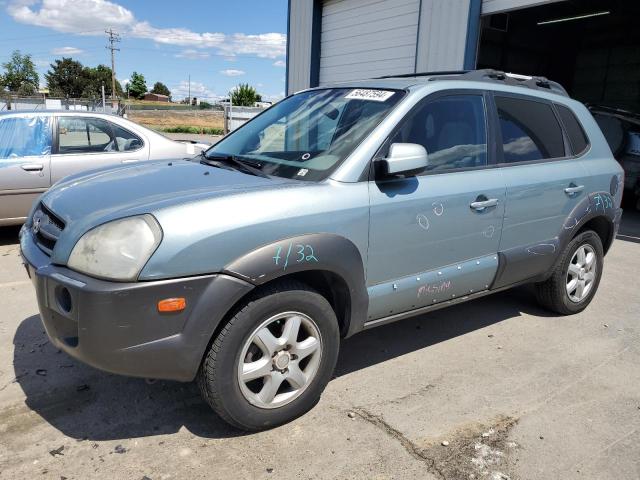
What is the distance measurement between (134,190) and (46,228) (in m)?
0.49

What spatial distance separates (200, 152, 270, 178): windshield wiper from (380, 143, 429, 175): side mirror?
26.3 inches

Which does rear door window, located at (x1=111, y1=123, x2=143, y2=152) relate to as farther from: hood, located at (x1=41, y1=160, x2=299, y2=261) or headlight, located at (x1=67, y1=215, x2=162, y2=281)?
headlight, located at (x1=67, y1=215, x2=162, y2=281)

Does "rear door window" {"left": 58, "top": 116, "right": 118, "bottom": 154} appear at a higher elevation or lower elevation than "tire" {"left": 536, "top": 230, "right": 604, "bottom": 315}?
higher

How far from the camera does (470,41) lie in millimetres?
8773

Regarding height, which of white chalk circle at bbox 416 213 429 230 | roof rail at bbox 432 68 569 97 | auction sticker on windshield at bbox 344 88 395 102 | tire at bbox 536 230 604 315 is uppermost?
roof rail at bbox 432 68 569 97

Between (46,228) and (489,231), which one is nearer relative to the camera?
(46,228)

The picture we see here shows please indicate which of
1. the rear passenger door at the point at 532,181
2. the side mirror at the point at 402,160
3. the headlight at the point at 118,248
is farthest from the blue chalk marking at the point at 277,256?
the rear passenger door at the point at 532,181

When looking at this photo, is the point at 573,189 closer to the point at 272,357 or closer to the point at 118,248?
the point at 272,357

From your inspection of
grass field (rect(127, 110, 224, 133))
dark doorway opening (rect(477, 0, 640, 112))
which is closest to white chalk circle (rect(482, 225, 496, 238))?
dark doorway opening (rect(477, 0, 640, 112))

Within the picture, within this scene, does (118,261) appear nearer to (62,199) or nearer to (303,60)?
(62,199)

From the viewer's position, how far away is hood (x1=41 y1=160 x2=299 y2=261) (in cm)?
238

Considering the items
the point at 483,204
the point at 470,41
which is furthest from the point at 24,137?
the point at 470,41

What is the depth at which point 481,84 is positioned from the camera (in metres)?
3.59

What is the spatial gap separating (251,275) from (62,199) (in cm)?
120
